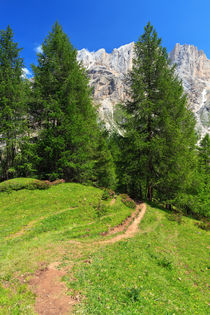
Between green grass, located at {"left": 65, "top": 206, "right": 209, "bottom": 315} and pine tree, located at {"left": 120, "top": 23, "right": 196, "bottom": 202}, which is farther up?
pine tree, located at {"left": 120, "top": 23, "right": 196, "bottom": 202}

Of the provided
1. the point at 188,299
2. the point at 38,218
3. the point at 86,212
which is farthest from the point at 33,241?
the point at 188,299

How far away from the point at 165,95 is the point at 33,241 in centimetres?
2030

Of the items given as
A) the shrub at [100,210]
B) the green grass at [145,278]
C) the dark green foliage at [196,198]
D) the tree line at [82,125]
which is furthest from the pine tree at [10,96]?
the dark green foliage at [196,198]

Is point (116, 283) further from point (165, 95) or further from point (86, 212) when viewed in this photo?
point (165, 95)

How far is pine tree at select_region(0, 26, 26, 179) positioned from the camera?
1933 cm

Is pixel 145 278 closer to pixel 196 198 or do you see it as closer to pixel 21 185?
pixel 21 185

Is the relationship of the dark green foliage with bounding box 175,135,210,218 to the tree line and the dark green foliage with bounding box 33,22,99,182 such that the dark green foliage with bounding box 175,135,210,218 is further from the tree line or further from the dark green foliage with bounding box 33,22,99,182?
the dark green foliage with bounding box 33,22,99,182

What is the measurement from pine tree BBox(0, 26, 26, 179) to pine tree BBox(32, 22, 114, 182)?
79.0 inches

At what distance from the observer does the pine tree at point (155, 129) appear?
18.8 metres

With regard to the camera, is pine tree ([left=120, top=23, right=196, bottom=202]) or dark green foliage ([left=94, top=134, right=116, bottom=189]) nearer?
pine tree ([left=120, top=23, right=196, bottom=202])

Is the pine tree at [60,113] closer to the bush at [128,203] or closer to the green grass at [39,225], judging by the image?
the green grass at [39,225]

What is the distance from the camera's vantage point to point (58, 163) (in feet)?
64.6

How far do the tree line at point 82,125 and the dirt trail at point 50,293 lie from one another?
13.4m

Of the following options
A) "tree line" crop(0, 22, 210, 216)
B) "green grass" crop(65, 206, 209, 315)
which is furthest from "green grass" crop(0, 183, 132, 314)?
"tree line" crop(0, 22, 210, 216)
